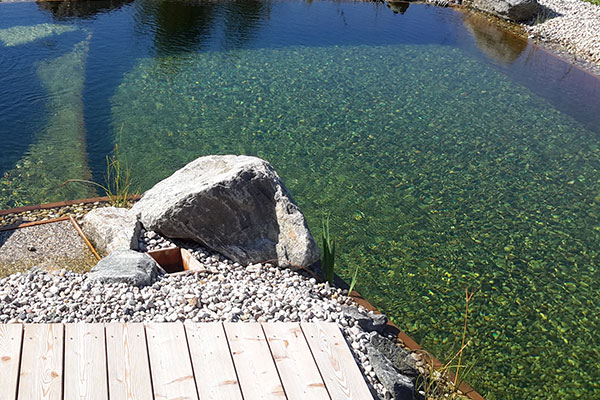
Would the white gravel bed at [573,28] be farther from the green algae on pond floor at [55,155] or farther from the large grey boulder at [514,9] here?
the green algae on pond floor at [55,155]

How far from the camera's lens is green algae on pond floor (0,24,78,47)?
967 cm

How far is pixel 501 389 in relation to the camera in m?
4.27

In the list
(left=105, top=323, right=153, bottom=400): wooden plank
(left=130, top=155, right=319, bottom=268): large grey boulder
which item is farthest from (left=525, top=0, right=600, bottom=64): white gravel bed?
(left=105, top=323, right=153, bottom=400): wooden plank

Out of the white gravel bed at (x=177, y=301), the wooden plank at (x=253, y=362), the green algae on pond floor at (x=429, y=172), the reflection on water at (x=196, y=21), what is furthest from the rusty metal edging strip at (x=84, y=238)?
the reflection on water at (x=196, y=21)

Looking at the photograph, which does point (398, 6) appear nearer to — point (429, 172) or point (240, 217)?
point (429, 172)

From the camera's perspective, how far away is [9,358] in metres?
2.81

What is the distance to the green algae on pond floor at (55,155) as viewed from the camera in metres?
5.98

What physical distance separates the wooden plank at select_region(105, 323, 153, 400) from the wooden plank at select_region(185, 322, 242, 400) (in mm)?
263

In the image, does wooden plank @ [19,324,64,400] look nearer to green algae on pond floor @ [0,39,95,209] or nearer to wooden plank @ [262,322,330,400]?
wooden plank @ [262,322,330,400]

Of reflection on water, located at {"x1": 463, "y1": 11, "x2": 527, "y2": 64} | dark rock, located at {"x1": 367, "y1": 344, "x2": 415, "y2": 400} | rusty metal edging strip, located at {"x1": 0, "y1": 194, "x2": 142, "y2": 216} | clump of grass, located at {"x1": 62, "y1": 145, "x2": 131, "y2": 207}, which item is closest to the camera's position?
dark rock, located at {"x1": 367, "y1": 344, "x2": 415, "y2": 400}

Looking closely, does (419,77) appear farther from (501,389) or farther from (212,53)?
(501,389)

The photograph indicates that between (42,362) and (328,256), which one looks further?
(328,256)

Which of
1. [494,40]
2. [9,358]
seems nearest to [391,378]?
[9,358]

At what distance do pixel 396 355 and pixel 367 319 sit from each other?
1.20 ft
